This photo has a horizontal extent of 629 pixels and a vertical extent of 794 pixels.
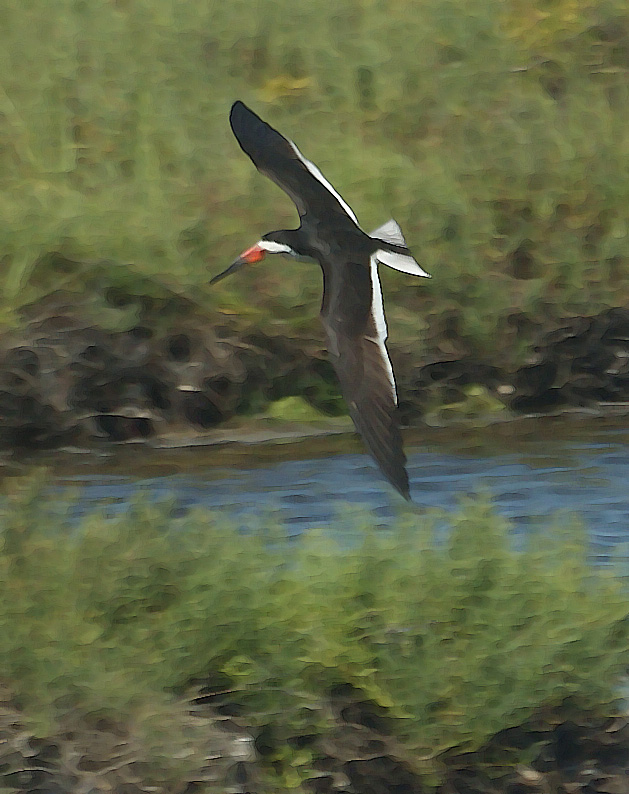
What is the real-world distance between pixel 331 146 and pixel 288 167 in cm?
379

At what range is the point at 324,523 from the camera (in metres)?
7.41

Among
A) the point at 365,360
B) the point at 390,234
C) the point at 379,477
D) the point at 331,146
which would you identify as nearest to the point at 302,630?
the point at 365,360

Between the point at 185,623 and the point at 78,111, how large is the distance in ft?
19.9

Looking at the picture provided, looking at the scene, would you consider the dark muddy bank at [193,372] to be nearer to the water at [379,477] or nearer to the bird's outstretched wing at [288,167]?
the water at [379,477]

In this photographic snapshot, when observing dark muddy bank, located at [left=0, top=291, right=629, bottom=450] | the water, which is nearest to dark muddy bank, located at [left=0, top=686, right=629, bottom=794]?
the water

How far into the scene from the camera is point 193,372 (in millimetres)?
8352

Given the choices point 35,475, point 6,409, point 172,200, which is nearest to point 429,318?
point 172,200

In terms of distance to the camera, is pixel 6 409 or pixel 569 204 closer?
pixel 6 409

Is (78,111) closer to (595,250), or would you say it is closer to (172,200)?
(172,200)

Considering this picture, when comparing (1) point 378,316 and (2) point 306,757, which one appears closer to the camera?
(2) point 306,757

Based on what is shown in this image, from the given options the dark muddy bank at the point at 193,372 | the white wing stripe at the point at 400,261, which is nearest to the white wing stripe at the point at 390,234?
the white wing stripe at the point at 400,261

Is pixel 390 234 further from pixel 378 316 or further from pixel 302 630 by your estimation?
pixel 302 630

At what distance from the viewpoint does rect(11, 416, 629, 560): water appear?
774 centimetres

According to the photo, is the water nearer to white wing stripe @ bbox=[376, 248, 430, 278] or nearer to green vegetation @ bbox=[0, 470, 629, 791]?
white wing stripe @ bbox=[376, 248, 430, 278]
